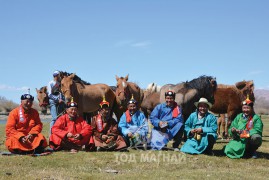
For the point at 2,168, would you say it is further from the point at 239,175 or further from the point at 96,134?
the point at 239,175

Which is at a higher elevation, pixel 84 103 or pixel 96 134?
pixel 84 103

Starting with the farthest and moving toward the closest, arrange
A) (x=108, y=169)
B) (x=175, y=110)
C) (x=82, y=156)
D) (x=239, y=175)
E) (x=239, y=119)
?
(x=175, y=110) → (x=239, y=119) → (x=82, y=156) → (x=108, y=169) → (x=239, y=175)

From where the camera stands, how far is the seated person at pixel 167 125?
30.1 ft

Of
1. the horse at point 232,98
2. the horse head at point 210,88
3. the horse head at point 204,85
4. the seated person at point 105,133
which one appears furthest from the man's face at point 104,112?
the horse at point 232,98

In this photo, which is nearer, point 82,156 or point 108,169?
point 108,169

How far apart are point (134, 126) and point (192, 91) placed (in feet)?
8.88

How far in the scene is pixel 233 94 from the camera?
13.5 meters

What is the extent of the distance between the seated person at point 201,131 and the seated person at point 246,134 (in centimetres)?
45

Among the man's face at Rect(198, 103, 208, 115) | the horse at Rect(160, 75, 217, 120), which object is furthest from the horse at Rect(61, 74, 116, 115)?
the man's face at Rect(198, 103, 208, 115)

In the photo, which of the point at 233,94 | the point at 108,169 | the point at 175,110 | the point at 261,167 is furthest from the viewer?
the point at 233,94

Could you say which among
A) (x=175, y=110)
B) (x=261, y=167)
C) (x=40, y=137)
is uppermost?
(x=175, y=110)

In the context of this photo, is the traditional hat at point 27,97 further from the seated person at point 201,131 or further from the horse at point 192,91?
the horse at point 192,91

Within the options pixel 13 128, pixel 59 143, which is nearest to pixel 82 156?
pixel 59 143

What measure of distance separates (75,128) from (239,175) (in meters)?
4.24
